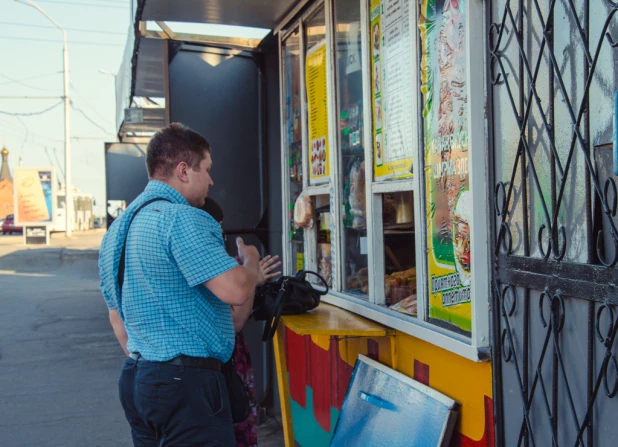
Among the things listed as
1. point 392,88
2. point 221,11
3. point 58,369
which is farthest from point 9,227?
point 392,88

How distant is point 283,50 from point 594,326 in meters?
3.77

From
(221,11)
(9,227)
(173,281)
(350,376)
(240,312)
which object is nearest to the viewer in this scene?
(173,281)

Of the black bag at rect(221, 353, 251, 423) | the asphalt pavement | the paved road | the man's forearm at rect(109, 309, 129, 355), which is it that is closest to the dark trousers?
the black bag at rect(221, 353, 251, 423)

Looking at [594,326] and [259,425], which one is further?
[259,425]

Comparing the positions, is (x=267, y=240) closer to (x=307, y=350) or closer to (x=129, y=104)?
(x=307, y=350)

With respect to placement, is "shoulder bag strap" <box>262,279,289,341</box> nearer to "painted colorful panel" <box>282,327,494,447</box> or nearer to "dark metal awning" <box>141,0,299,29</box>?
"painted colorful panel" <box>282,327,494,447</box>

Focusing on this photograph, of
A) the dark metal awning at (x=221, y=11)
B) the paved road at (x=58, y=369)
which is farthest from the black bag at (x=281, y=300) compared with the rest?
the paved road at (x=58, y=369)

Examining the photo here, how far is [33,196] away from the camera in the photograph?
1101 inches

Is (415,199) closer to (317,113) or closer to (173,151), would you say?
(173,151)

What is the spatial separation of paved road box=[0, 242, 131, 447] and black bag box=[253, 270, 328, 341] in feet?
8.22

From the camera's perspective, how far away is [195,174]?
110 inches

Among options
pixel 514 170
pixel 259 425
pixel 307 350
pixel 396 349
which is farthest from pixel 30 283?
pixel 514 170

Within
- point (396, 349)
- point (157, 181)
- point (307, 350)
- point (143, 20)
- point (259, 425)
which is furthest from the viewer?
point (259, 425)

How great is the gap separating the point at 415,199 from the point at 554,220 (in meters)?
0.98
